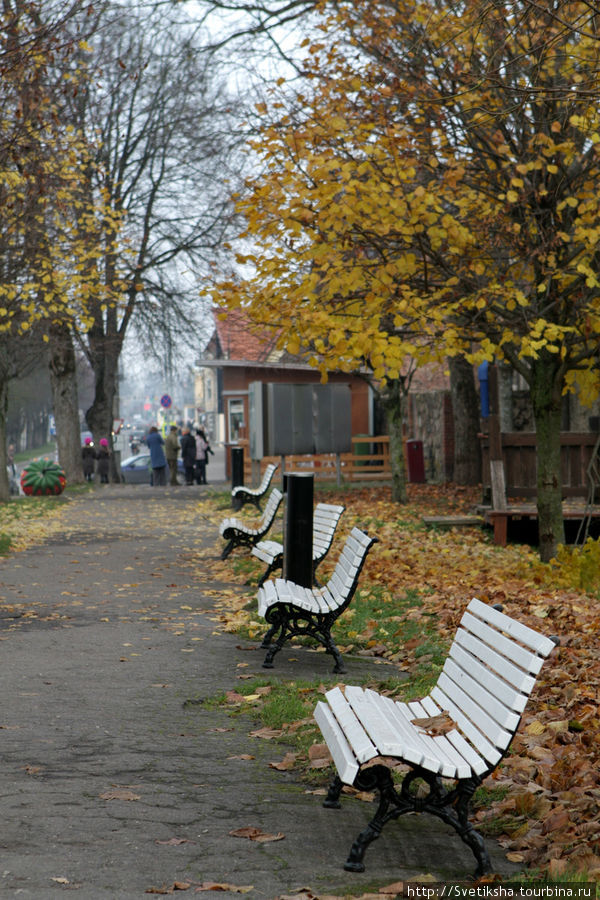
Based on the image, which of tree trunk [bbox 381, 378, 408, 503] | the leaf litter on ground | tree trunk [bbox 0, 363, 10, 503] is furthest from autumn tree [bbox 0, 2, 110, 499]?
tree trunk [bbox 381, 378, 408, 503]

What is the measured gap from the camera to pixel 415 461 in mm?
28703

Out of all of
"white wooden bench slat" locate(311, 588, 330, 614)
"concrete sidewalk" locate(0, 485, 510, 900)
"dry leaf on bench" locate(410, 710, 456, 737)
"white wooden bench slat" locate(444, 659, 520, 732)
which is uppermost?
"white wooden bench slat" locate(444, 659, 520, 732)

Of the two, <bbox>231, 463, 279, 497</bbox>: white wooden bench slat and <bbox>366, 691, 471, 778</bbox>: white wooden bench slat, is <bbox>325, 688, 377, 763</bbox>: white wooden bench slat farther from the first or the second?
<bbox>231, 463, 279, 497</bbox>: white wooden bench slat

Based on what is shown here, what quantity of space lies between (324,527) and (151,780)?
5.49m

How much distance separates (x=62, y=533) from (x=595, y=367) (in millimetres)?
9639

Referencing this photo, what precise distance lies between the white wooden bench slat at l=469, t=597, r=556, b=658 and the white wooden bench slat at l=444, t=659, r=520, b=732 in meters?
0.25

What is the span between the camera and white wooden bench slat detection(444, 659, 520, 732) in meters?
3.94

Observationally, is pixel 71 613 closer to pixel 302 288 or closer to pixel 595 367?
pixel 302 288

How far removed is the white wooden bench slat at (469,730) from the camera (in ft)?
13.1

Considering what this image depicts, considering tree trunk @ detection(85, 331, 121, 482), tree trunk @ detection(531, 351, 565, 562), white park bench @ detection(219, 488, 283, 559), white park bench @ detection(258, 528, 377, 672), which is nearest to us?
white park bench @ detection(258, 528, 377, 672)

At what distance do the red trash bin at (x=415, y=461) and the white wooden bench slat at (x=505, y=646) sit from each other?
935 inches

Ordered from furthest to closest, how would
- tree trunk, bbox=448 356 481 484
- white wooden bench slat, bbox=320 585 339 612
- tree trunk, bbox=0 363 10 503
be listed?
tree trunk, bbox=448 356 481 484 → tree trunk, bbox=0 363 10 503 → white wooden bench slat, bbox=320 585 339 612

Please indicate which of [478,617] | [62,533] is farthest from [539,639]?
[62,533]

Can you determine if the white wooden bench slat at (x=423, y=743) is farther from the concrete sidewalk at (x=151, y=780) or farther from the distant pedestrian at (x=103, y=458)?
the distant pedestrian at (x=103, y=458)
